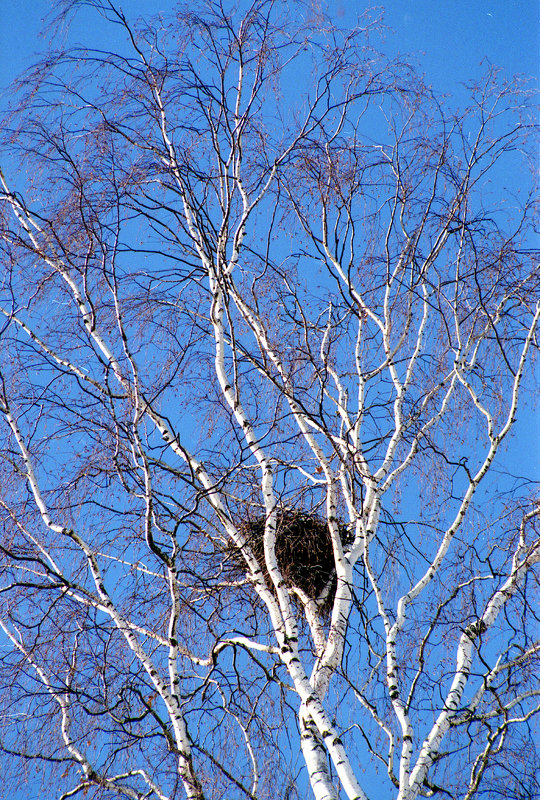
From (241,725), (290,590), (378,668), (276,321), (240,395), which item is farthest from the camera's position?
(276,321)

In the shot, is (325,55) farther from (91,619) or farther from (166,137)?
(91,619)

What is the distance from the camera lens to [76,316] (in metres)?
4.93

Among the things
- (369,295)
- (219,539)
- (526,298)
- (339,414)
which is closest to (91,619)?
(219,539)

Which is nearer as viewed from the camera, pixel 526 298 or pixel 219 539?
pixel 219 539

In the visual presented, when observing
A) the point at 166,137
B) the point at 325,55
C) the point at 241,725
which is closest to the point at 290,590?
the point at 241,725

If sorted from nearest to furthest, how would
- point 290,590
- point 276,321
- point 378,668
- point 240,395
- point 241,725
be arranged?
point 241,725
point 378,668
point 290,590
point 240,395
point 276,321

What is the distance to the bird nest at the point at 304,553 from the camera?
4.89 m

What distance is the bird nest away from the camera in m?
4.89

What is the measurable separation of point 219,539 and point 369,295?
1940mm

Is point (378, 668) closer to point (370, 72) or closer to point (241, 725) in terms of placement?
point (241, 725)

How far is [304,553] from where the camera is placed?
16.7 feet

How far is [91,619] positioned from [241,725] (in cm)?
91

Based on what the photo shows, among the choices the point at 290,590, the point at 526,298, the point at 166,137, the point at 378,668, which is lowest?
the point at 378,668

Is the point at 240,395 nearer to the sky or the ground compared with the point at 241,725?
nearer to the sky
